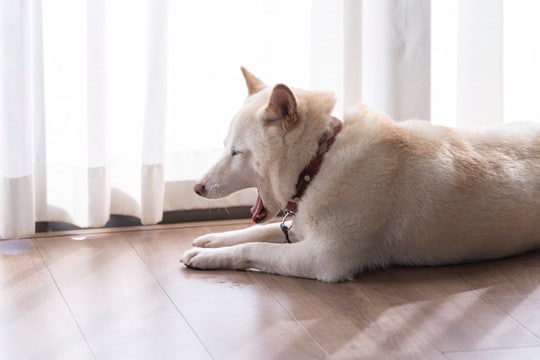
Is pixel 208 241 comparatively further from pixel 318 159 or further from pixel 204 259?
pixel 318 159

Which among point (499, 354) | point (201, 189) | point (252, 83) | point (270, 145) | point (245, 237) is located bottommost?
point (499, 354)

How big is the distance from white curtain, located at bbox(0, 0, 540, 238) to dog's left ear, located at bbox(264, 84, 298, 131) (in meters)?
0.56

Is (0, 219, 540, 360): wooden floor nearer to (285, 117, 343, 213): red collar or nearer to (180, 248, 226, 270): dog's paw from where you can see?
(180, 248, 226, 270): dog's paw

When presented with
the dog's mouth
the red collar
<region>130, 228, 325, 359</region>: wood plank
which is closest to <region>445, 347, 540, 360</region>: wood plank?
<region>130, 228, 325, 359</region>: wood plank

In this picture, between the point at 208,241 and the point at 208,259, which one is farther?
the point at 208,241

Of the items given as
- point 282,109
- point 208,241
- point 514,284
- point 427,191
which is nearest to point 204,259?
point 208,241

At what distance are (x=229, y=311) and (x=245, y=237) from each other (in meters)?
0.47

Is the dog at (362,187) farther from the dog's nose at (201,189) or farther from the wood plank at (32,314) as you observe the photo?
the wood plank at (32,314)

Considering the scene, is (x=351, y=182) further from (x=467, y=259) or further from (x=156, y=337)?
(x=156, y=337)

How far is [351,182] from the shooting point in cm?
264

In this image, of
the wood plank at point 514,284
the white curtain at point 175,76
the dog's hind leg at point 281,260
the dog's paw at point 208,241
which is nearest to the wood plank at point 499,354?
the wood plank at point 514,284

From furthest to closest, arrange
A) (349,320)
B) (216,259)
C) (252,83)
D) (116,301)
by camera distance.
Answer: (252,83) < (216,259) < (116,301) < (349,320)

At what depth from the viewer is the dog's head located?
8.63 ft

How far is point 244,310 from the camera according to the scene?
8.08ft
